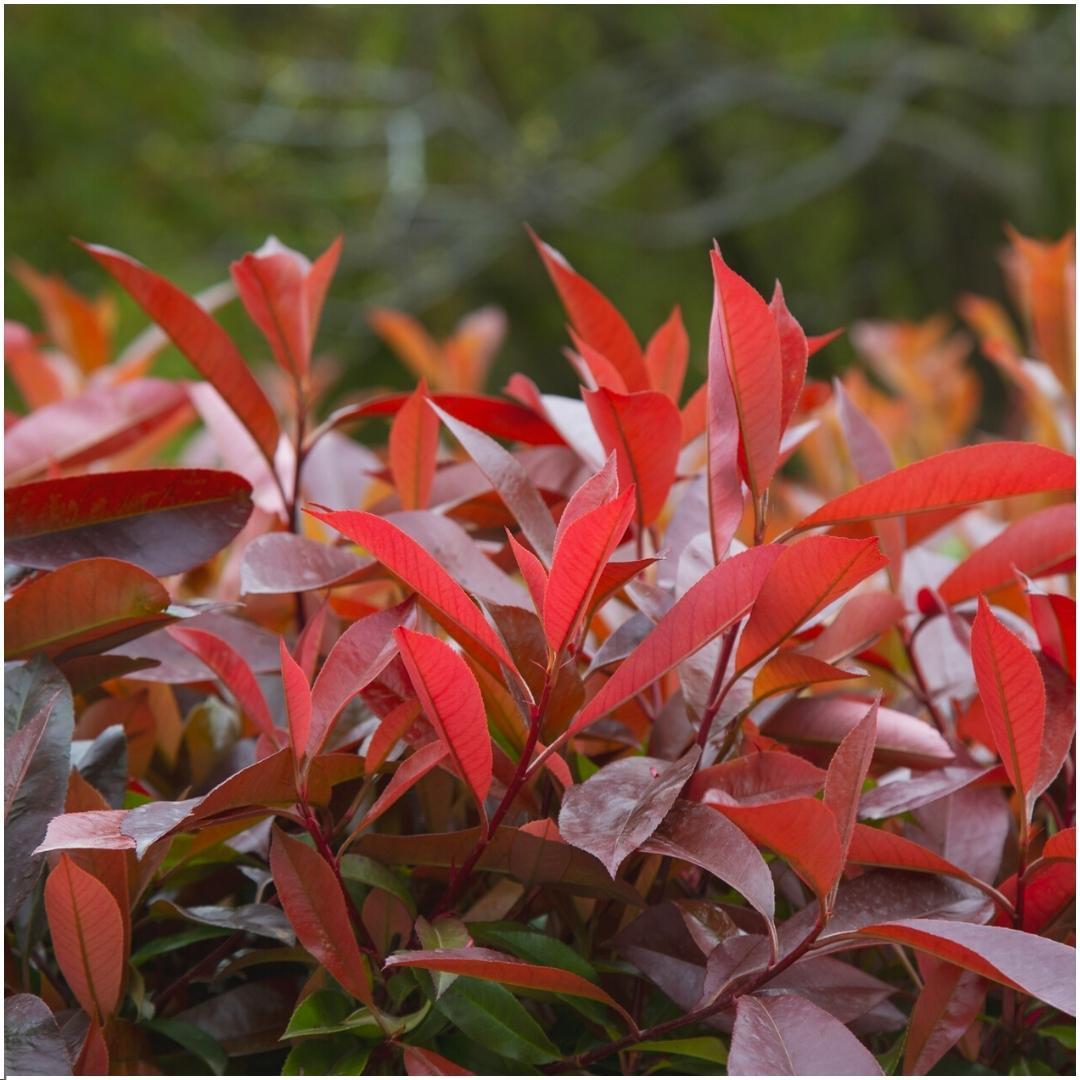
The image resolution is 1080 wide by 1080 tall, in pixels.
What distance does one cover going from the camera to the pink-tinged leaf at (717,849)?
486 mm

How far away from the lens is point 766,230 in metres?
8.80

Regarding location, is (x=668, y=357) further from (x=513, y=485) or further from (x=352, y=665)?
(x=352, y=665)

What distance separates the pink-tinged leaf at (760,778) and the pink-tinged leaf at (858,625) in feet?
0.36

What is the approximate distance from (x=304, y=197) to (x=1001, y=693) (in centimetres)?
842

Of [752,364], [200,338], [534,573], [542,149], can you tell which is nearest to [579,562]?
[534,573]

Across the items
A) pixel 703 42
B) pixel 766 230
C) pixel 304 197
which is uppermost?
pixel 703 42

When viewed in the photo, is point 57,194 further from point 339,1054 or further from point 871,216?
point 339,1054

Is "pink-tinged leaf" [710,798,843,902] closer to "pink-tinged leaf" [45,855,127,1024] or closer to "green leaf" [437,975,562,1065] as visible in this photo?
"green leaf" [437,975,562,1065]

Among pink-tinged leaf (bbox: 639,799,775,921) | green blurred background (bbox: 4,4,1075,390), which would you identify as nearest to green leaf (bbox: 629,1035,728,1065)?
pink-tinged leaf (bbox: 639,799,775,921)

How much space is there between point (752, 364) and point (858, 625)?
0.19m

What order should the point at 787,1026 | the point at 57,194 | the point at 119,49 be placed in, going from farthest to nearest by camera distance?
the point at 119,49 < the point at 57,194 < the point at 787,1026

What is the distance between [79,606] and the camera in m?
0.59

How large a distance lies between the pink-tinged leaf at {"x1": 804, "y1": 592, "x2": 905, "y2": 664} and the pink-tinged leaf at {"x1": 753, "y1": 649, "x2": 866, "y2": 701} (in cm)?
8

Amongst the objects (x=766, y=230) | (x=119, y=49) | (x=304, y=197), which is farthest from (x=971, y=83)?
(x=119, y=49)
